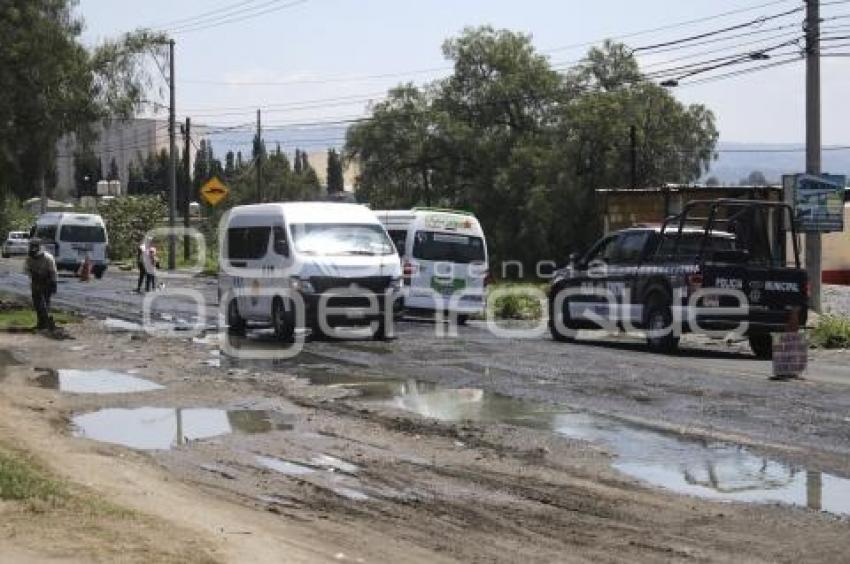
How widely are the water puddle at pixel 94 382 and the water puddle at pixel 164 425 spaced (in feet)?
4.85

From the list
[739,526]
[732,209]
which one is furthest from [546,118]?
[739,526]

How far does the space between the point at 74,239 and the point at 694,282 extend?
100ft

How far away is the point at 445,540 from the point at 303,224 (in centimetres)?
1291

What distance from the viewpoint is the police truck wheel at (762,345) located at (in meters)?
18.1

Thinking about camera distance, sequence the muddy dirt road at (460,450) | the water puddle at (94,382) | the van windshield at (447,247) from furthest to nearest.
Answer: the van windshield at (447,247) → the water puddle at (94,382) → the muddy dirt road at (460,450)

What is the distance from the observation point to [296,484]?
8.44 meters

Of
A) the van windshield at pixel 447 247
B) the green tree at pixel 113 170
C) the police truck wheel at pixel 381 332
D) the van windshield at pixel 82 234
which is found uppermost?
the green tree at pixel 113 170

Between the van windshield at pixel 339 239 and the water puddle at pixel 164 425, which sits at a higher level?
the van windshield at pixel 339 239

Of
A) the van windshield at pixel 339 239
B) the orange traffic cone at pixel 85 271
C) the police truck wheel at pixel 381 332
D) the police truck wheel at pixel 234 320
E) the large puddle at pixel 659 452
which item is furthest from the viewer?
the orange traffic cone at pixel 85 271

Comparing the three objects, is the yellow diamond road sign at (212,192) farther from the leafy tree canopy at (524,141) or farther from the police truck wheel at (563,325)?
the police truck wheel at (563,325)

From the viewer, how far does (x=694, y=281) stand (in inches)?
675

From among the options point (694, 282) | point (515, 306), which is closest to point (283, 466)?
point (694, 282)

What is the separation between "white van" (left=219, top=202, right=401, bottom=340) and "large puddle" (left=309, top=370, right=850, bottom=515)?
492 cm

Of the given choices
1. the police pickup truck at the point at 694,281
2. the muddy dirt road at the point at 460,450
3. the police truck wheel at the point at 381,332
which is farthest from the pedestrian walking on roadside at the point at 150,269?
the police pickup truck at the point at 694,281
